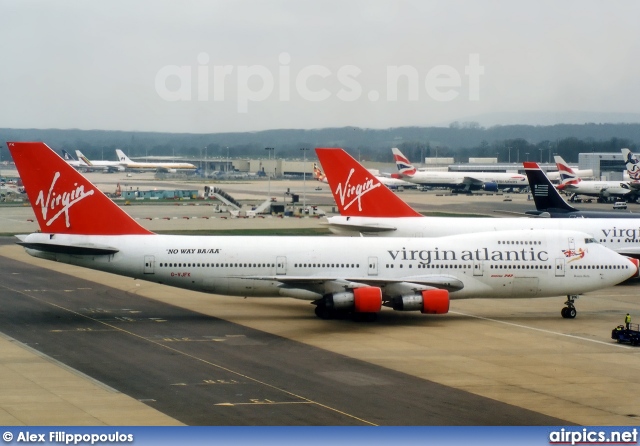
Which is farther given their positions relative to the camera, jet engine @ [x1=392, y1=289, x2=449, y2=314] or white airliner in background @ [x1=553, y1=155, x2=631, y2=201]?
white airliner in background @ [x1=553, y1=155, x2=631, y2=201]

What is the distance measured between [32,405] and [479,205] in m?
115

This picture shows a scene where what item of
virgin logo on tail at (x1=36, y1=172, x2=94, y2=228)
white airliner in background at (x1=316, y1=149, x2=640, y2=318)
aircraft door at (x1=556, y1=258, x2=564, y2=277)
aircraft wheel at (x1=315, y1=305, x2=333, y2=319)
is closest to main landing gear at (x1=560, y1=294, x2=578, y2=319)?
aircraft door at (x1=556, y1=258, x2=564, y2=277)

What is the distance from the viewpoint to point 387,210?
68.2m

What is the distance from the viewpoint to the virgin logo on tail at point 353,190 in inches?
2699

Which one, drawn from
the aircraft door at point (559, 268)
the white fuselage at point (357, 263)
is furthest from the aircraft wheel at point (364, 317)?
the aircraft door at point (559, 268)

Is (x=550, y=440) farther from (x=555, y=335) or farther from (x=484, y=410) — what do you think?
(x=555, y=335)

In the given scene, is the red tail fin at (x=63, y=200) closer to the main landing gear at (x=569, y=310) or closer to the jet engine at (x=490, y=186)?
the main landing gear at (x=569, y=310)

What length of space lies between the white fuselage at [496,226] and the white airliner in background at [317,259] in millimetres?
13946

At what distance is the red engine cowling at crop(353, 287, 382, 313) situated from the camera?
4662cm

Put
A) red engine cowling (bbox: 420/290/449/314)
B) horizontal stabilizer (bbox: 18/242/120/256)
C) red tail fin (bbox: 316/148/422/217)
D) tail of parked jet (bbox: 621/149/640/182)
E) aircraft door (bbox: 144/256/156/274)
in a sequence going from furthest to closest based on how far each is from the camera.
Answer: tail of parked jet (bbox: 621/149/640/182) → red tail fin (bbox: 316/148/422/217) → aircraft door (bbox: 144/256/156/274) → red engine cowling (bbox: 420/290/449/314) → horizontal stabilizer (bbox: 18/242/120/256)

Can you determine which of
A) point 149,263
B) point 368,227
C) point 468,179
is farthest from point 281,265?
point 468,179

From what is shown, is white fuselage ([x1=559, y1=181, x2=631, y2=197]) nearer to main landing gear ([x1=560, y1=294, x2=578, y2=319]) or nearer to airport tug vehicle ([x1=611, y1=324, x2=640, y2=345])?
main landing gear ([x1=560, y1=294, x2=578, y2=319])

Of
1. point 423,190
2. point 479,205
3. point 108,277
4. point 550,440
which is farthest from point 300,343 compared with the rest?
point 423,190

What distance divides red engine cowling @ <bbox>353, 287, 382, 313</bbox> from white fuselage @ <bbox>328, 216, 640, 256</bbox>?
1996cm
